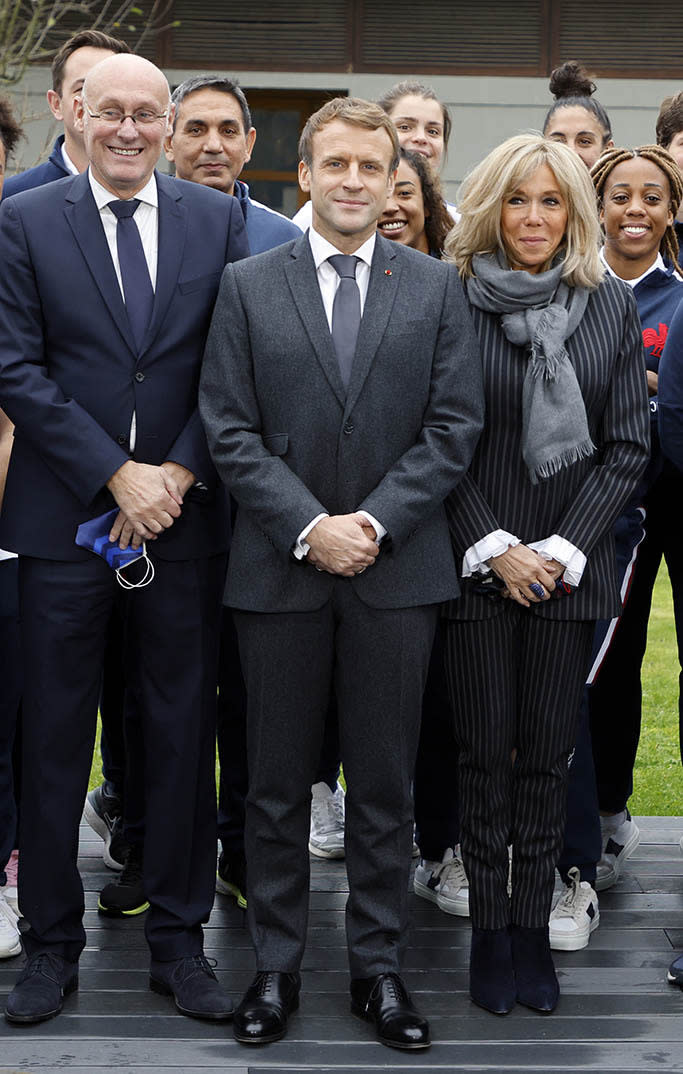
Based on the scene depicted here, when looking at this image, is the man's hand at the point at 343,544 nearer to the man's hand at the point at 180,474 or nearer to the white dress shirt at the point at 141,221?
the man's hand at the point at 180,474

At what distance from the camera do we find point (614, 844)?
14.3 feet

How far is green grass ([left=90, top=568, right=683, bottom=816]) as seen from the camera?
5594 millimetres

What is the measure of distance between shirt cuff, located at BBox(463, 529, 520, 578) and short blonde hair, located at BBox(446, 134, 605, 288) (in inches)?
24.9

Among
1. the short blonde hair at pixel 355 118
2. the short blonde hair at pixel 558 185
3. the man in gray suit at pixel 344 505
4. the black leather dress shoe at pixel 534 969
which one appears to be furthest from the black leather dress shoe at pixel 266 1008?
the short blonde hair at pixel 355 118

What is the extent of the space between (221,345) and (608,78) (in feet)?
26.9

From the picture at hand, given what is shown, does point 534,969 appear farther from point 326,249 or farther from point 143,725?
point 326,249

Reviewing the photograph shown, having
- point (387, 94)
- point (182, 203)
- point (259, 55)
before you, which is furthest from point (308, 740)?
point (259, 55)

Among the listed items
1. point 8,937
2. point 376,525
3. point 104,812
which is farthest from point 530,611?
point 104,812

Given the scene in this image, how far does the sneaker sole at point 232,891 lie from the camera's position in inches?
159

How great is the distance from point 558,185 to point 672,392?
61 cm

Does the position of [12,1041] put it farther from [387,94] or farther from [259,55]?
[259,55]

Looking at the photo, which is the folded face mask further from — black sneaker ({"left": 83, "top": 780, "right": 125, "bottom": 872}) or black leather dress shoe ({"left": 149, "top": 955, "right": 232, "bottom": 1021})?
black sneaker ({"left": 83, "top": 780, "right": 125, "bottom": 872})

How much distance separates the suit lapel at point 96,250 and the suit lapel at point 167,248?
7cm

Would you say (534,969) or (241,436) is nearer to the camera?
(241,436)
